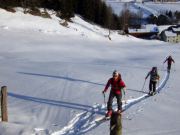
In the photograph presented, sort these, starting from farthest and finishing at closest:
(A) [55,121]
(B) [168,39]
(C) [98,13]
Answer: (B) [168,39] < (C) [98,13] < (A) [55,121]

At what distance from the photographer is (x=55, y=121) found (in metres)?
13.7

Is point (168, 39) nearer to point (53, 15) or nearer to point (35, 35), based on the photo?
point (53, 15)

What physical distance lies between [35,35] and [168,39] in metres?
72.2

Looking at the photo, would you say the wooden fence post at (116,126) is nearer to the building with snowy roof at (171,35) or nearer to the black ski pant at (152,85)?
the black ski pant at (152,85)

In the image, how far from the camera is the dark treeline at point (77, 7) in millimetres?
67000

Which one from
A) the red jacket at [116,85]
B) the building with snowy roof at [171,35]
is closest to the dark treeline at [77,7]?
the building with snowy roof at [171,35]

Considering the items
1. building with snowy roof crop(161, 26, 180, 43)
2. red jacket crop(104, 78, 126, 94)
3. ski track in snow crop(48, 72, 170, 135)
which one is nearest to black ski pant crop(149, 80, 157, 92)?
ski track in snow crop(48, 72, 170, 135)

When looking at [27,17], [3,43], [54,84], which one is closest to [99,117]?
[54,84]

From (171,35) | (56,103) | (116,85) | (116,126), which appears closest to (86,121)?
(116,85)

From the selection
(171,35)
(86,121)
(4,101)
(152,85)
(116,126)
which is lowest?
(171,35)

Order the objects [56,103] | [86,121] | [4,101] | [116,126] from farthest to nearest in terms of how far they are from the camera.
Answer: [56,103] < [86,121] < [4,101] < [116,126]

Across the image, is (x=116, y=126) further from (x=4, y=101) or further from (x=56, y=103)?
(x=56, y=103)

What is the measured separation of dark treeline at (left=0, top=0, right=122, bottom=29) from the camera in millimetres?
67000

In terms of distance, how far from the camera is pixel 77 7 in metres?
91.3
